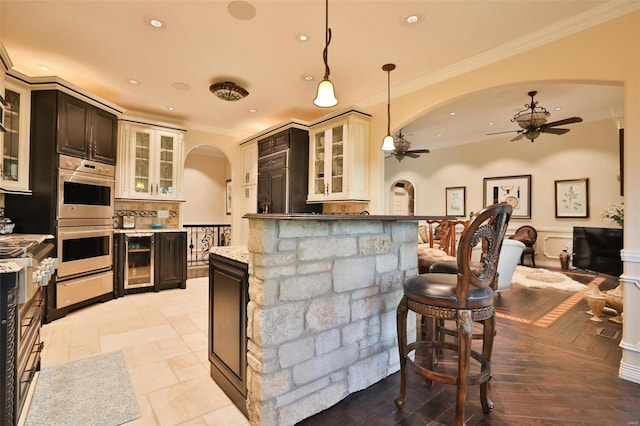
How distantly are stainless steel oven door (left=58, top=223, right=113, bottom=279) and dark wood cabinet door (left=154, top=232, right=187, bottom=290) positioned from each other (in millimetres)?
632

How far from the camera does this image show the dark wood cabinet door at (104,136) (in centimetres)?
390

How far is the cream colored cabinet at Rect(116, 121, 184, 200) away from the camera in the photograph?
4625 millimetres

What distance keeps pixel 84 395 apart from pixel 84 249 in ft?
7.91

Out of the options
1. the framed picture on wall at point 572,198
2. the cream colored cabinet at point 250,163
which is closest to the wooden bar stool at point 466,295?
the cream colored cabinet at point 250,163

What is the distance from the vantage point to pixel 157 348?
267cm

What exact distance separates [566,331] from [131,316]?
4865 mm

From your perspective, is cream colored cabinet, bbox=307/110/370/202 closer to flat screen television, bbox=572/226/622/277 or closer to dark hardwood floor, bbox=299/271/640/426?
dark hardwood floor, bbox=299/271/640/426

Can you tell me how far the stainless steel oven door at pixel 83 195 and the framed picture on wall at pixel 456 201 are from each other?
304 inches

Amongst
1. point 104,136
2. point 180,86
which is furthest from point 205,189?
point 180,86

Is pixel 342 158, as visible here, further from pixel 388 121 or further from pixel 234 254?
pixel 234 254

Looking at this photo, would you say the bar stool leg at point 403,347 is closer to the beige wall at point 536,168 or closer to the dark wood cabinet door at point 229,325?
the dark wood cabinet door at point 229,325

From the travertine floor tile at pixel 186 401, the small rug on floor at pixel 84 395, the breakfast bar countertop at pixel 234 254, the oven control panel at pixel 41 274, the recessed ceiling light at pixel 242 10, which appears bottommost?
the travertine floor tile at pixel 186 401

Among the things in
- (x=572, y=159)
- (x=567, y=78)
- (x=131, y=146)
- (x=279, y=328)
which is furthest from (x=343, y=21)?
(x=572, y=159)

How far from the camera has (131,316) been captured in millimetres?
3516
